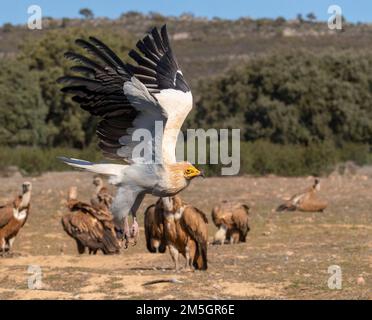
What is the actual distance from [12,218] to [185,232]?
10.3 ft

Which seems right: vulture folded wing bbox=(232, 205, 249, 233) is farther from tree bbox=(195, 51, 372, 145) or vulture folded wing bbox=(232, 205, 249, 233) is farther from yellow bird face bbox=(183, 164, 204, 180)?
tree bbox=(195, 51, 372, 145)

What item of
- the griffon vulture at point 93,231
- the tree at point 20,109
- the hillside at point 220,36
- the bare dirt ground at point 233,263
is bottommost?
the bare dirt ground at point 233,263

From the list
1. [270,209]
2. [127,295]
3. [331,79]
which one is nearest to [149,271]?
[127,295]

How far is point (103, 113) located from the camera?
28.0ft

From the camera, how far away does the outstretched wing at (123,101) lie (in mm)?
8141

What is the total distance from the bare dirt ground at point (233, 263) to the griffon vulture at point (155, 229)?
0.15 m

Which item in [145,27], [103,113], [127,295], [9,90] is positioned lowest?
[127,295]

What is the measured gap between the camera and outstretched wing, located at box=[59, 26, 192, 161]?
8.14 meters

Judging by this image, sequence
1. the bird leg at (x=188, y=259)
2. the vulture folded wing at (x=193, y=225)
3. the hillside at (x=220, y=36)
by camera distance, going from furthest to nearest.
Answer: the hillside at (x=220, y=36) → the bird leg at (x=188, y=259) → the vulture folded wing at (x=193, y=225)

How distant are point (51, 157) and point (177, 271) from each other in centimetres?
2038

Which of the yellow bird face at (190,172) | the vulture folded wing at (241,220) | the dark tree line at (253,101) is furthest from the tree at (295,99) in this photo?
the yellow bird face at (190,172)

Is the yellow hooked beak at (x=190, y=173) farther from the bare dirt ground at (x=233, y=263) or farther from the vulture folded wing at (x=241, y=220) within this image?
the vulture folded wing at (x=241, y=220)

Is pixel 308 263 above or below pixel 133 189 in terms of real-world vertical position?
below
